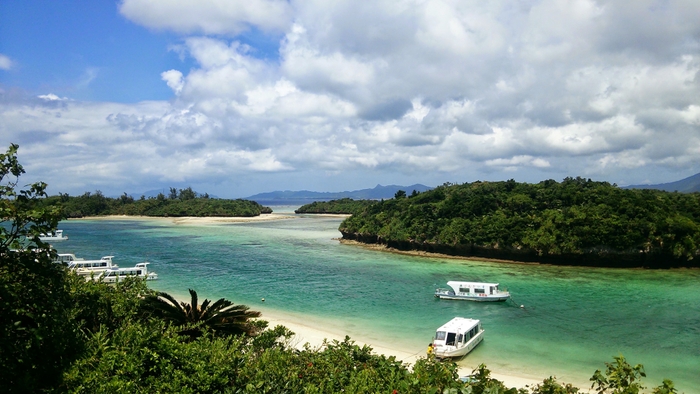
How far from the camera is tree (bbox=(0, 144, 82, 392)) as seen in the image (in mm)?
6379

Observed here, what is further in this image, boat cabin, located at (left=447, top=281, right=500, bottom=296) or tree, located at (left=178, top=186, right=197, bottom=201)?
tree, located at (left=178, top=186, right=197, bottom=201)

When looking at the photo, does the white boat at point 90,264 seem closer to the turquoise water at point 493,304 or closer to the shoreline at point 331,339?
the turquoise water at point 493,304

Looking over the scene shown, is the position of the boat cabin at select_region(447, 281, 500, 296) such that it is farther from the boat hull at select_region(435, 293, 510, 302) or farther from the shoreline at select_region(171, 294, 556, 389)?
the shoreline at select_region(171, 294, 556, 389)

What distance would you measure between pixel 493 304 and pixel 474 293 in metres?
1.58

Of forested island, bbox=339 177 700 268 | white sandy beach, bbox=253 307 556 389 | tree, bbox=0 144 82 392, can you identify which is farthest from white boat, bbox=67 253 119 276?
forested island, bbox=339 177 700 268

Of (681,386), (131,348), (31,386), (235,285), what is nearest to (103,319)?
(131,348)

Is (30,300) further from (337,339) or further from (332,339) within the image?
(332,339)

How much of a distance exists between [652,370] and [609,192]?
40411mm

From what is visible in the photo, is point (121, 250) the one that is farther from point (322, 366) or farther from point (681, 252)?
point (681, 252)

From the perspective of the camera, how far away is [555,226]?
48.4 meters

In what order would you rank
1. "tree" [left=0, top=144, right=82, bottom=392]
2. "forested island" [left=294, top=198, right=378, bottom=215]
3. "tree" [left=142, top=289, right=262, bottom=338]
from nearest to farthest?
1. "tree" [left=0, top=144, right=82, bottom=392]
2. "tree" [left=142, top=289, right=262, bottom=338]
3. "forested island" [left=294, top=198, right=378, bottom=215]

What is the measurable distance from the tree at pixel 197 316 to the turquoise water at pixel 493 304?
8.51m

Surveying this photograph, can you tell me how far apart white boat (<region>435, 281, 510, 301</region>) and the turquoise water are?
0.63 metres

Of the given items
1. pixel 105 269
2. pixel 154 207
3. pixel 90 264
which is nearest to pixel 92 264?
pixel 90 264
